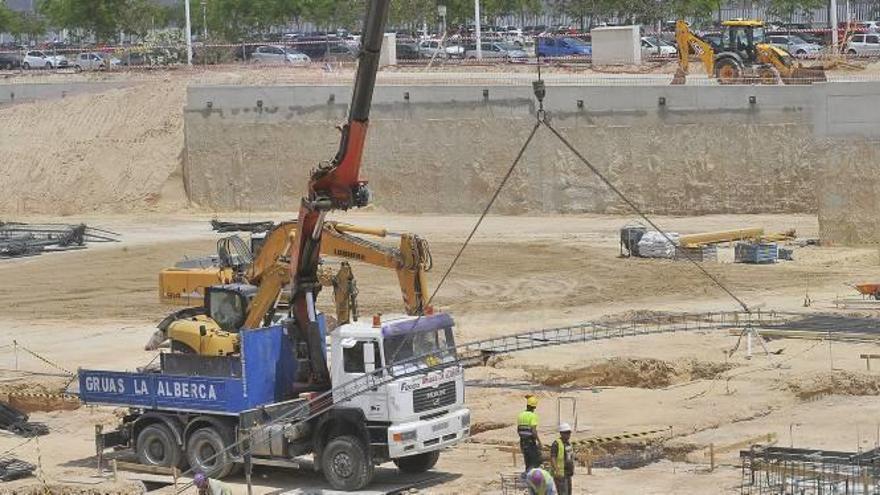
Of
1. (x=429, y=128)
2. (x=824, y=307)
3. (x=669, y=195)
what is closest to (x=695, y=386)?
(x=824, y=307)

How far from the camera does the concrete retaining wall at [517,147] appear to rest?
5294 centimetres

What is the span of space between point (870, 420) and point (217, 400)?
9240 millimetres

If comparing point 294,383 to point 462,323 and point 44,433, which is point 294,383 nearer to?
point 44,433

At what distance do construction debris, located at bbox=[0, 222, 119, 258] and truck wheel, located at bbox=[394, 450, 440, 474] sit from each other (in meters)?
27.7

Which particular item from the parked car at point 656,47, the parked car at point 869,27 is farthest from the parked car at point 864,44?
the parked car at point 656,47

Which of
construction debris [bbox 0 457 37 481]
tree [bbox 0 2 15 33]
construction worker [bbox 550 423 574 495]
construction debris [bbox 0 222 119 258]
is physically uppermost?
tree [bbox 0 2 15 33]

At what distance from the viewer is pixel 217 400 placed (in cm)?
2653

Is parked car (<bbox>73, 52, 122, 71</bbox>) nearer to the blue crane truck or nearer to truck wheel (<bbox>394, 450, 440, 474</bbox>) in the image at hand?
the blue crane truck

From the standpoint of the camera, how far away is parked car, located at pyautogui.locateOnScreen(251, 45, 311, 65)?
237ft

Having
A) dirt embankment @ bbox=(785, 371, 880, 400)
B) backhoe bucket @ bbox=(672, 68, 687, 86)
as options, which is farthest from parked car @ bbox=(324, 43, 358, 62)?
dirt embankment @ bbox=(785, 371, 880, 400)

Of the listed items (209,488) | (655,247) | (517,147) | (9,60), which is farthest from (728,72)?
(9,60)

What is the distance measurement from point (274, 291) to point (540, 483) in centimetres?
758

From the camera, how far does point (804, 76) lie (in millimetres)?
54500

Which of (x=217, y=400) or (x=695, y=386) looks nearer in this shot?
(x=217, y=400)
